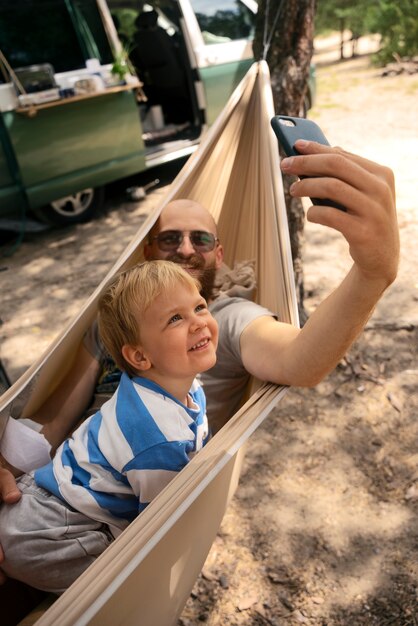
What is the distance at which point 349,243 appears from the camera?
107 cm

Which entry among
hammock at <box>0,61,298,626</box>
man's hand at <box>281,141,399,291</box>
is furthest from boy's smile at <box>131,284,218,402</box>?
man's hand at <box>281,141,399,291</box>

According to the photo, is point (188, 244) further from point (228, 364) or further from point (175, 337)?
point (175, 337)

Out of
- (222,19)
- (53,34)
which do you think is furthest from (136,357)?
(222,19)

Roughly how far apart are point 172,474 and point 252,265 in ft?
3.03

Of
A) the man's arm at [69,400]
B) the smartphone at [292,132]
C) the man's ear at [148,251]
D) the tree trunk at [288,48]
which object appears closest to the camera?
the smartphone at [292,132]

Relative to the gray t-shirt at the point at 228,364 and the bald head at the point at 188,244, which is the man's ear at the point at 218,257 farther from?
the gray t-shirt at the point at 228,364

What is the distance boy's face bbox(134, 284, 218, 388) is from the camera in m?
1.27

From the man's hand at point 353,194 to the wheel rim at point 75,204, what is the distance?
4022 millimetres

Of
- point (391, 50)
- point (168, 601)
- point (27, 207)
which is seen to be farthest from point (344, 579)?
point (391, 50)

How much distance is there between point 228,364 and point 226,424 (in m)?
0.34

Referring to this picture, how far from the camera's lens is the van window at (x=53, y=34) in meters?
4.11

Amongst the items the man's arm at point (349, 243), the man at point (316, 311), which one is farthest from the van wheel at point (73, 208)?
the man's arm at point (349, 243)

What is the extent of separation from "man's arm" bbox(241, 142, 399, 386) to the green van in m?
3.39

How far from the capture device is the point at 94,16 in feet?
15.1
